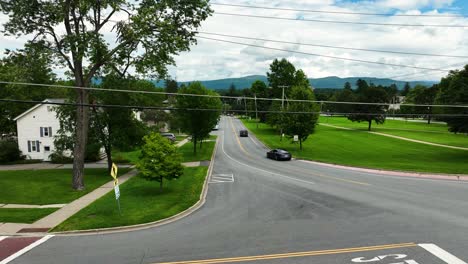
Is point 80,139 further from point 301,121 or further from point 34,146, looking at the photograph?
point 301,121

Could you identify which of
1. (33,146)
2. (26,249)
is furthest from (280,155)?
(33,146)

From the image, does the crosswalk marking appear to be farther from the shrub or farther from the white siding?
the shrub

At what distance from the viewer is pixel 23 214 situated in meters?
17.5

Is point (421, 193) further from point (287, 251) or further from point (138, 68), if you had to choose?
point (138, 68)

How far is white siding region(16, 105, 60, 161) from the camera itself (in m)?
44.7

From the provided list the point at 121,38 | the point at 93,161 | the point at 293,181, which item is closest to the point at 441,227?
the point at 293,181

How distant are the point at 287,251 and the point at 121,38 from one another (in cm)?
1786

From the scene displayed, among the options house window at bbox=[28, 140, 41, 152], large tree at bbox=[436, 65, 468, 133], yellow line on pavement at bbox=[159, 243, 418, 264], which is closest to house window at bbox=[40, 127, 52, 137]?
house window at bbox=[28, 140, 41, 152]

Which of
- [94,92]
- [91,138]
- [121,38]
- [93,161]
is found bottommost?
[93,161]

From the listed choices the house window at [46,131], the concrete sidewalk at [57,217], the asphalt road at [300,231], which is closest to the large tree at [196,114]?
the house window at [46,131]

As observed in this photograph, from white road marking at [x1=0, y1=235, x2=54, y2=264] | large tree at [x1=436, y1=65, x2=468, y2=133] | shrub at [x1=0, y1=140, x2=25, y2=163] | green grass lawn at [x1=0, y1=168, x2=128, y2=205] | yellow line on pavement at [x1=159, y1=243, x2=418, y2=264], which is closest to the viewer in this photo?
yellow line on pavement at [x1=159, y1=243, x2=418, y2=264]

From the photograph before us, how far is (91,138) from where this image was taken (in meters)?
34.0

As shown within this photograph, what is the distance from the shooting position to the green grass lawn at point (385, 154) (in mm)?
34094

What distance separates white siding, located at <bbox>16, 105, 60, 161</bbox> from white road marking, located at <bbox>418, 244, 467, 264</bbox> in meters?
43.6
